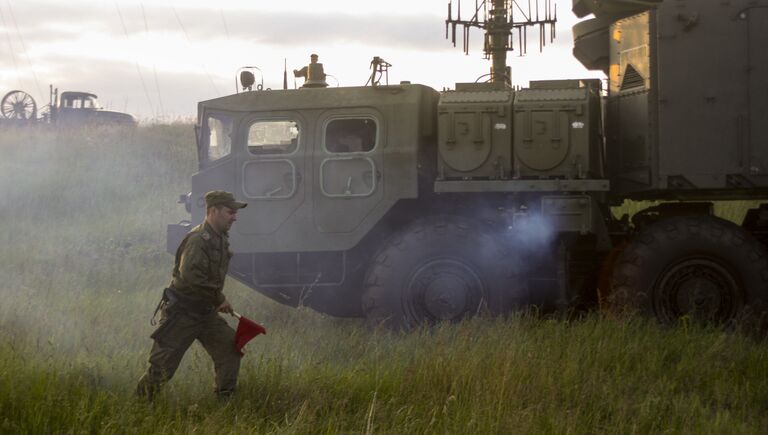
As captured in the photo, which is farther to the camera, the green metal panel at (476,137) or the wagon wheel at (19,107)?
the wagon wheel at (19,107)

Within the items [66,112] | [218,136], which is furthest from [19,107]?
[218,136]

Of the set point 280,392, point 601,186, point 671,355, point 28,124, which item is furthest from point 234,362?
point 28,124

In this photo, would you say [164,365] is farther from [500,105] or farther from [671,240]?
[671,240]

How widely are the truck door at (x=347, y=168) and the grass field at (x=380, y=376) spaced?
120 cm

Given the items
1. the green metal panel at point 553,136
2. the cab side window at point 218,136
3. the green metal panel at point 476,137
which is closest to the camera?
the green metal panel at point 553,136

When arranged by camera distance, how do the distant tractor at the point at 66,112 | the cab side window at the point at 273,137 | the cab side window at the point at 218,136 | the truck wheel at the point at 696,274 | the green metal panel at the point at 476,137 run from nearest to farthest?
the truck wheel at the point at 696,274
the green metal panel at the point at 476,137
the cab side window at the point at 273,137
the cab side window at the point at 218,136
the distant tractor at the point at 66,112

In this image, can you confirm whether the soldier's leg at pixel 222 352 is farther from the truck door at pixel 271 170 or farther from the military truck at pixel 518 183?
the truck door at pixel 271 170

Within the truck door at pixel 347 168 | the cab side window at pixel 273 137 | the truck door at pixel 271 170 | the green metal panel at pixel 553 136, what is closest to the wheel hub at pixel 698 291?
the green metal panel at pixel 553 136

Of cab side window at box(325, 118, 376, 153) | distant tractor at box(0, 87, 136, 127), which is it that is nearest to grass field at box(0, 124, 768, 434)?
cab side window at box(325, 118, 376, 153)

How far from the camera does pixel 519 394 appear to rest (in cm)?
652

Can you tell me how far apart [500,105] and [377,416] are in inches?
164

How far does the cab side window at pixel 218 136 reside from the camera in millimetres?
9914

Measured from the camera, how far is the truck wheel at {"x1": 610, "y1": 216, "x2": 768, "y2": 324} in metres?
8.91

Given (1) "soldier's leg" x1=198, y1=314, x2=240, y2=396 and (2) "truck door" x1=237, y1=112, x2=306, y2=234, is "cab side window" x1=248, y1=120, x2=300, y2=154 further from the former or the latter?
(1) "soldier's leg" x1=198, y1=314, x2=240, y2=396
